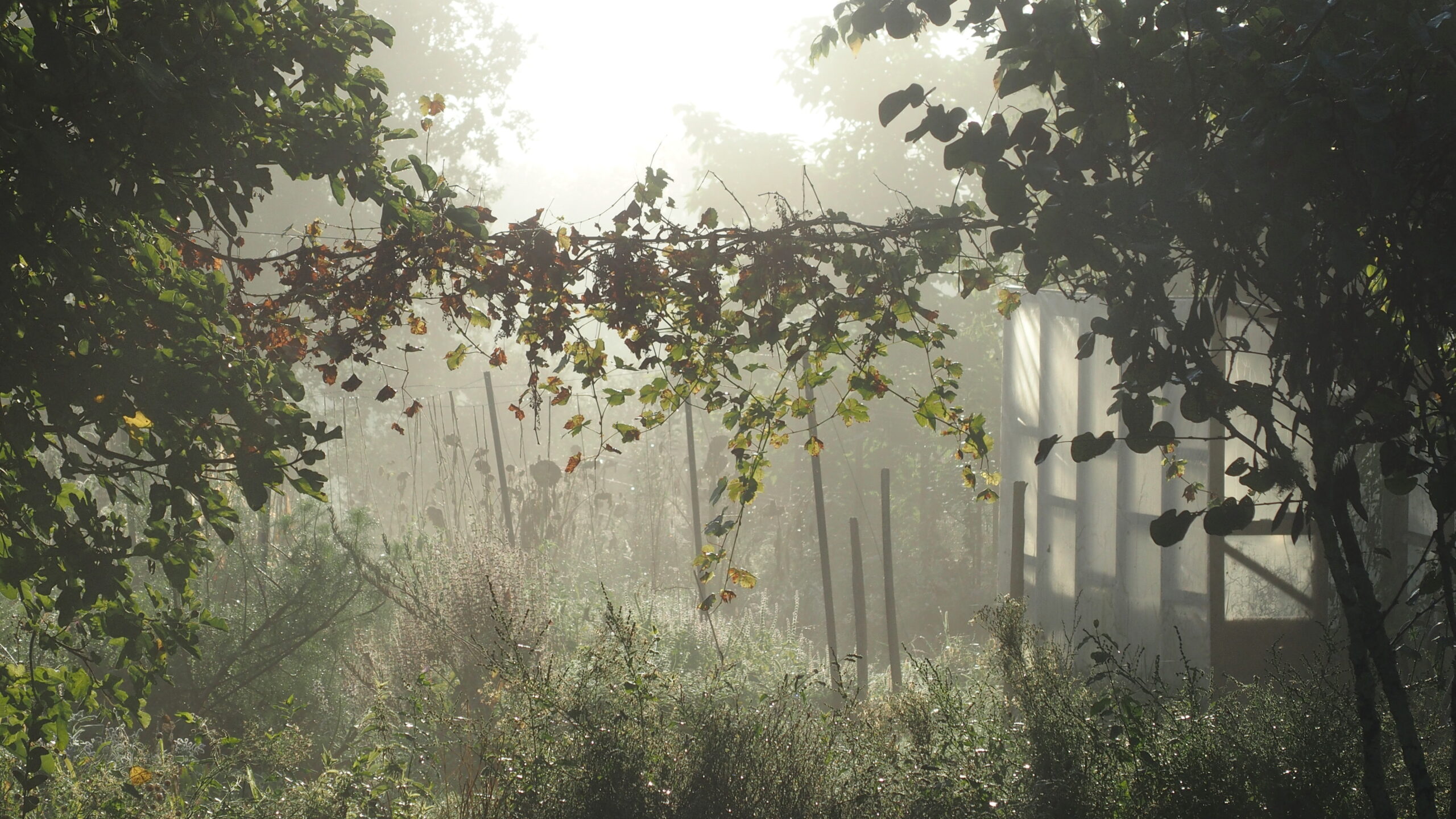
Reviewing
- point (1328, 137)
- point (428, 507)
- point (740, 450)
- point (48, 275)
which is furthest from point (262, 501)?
point (428, 507)

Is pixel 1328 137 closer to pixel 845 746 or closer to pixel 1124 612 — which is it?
pixel 845 746

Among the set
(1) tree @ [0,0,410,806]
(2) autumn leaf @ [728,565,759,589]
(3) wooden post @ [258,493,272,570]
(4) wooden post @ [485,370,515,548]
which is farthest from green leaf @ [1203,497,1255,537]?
(4) wooden post @ [485,370,515,548]

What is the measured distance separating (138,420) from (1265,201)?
1.94m

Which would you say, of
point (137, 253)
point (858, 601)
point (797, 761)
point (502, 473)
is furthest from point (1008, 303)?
point (502, 473)

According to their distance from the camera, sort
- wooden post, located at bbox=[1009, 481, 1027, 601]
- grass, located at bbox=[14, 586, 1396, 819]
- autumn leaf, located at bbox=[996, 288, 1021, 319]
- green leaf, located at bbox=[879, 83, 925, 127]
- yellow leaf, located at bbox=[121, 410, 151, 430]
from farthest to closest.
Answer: wooden post, located at bbox=[1009, 481, 1027, 601] < autumn leaf, located at bbox=[996, 288, 1021, 319] < grass, located at bbox=[14, 586, 1396, 819] < yellow leaf, located at bbox=[121, 410, 151, 430] < green leaf, located at bbox=[879, 83, 925, 127]

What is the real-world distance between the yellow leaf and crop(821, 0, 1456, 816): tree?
1.44 m

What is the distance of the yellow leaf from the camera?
5.67ft

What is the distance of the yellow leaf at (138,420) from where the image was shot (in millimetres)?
1730

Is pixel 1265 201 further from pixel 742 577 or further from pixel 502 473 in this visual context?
pixel 502 473

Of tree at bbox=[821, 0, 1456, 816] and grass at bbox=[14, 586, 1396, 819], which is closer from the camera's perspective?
tree at bbox=[821, 0, 1456, 816]

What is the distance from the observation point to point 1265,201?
1.40 metres

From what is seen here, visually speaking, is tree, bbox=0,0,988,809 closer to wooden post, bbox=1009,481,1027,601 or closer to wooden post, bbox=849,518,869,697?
wooden post, bbox=849,518,869,697

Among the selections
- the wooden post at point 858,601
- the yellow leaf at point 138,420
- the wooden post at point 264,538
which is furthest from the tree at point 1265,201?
the wooden post at point 264,538

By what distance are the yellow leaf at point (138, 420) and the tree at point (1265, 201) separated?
1.44 metres
